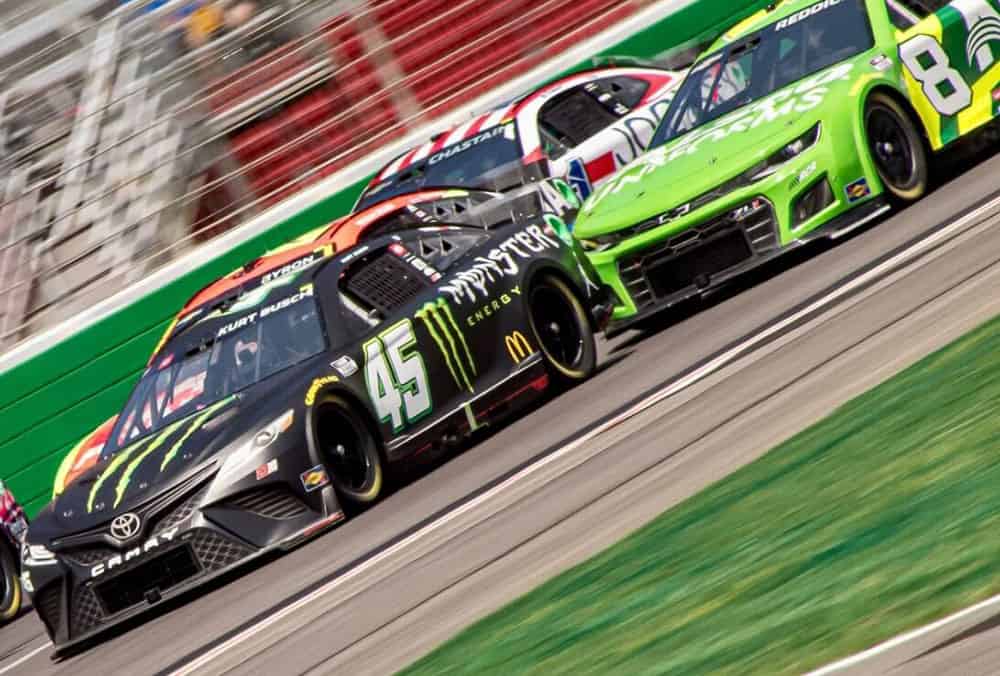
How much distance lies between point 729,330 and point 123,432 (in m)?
3.35

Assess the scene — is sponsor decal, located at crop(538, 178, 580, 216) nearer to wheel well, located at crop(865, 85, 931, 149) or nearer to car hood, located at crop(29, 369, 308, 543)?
wheel well, located at crop(865, 85, 931, 149)

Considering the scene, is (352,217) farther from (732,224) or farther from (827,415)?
(827,415)

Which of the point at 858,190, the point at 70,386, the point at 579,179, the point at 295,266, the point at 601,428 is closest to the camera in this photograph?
the point at 601,428

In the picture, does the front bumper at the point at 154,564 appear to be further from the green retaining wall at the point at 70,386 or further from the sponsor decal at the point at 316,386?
the green retaining wall at the point at 70,386

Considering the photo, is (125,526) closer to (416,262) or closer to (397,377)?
(397,377)

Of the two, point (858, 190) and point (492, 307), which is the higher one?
point (492, 307)

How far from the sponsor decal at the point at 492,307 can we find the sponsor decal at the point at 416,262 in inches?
12.0

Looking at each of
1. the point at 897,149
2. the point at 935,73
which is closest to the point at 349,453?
the point at 897,149

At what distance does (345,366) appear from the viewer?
10633 millimetres

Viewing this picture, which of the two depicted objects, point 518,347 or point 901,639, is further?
point 518,347

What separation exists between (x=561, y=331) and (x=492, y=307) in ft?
2.20

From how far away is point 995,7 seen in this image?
12430 millimetres

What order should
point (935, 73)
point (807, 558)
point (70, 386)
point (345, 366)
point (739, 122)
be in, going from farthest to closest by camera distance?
point (70, 386)
point (739, 122)
point (935, 73)
point (345, 366)
point (807, 558)

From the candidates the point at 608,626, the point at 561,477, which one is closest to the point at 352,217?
the point at 561,477
